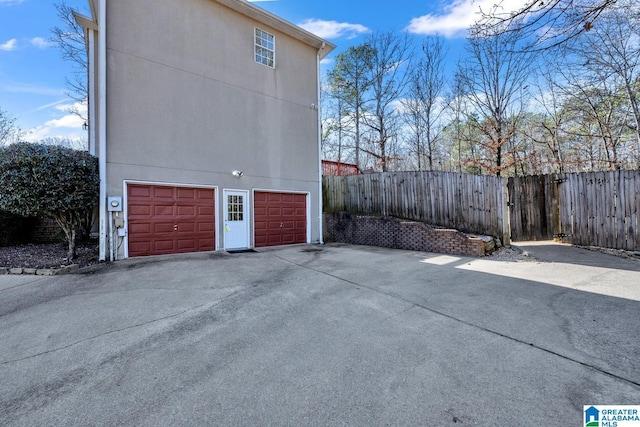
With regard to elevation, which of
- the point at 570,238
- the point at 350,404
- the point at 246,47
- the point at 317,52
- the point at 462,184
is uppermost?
the point at 317,52

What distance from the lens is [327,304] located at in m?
3.90

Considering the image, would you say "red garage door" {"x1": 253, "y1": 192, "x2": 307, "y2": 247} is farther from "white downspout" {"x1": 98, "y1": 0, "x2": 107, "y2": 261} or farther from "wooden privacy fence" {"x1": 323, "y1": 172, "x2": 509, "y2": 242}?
"white downspout" {"x1": 98, "y1": 0, "x2": 107, "y2": 261}

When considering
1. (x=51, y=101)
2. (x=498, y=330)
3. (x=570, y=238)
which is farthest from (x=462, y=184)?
A: (x=51, y=101)

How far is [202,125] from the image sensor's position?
322 inches

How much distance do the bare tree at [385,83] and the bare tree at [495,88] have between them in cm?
414

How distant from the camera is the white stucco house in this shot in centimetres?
696

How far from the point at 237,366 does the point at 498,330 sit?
→ 271 cm

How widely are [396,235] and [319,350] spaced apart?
6.79m

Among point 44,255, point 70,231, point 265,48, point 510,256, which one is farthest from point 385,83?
point 44,255

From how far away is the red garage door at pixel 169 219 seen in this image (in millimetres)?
7191

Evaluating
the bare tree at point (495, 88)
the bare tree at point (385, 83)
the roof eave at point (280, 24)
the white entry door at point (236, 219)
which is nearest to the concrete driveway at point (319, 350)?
the white entry door at point (236, 219)

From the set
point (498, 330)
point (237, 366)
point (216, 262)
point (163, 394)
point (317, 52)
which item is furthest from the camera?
point (317, 52)

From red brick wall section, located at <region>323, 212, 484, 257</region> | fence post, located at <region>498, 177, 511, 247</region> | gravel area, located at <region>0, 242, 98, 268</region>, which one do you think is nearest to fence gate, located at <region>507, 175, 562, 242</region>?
fence post, located at <region>498, 177, 511, 247</region>

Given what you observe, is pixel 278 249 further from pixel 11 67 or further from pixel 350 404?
pixel 11 67
